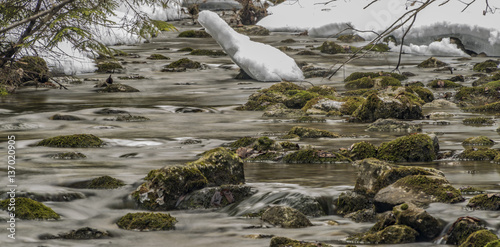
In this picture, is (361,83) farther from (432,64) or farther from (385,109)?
(385,109)

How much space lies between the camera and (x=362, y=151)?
891 cm

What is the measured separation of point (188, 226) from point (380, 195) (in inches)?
65.8

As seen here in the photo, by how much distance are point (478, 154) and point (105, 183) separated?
14.6 ft

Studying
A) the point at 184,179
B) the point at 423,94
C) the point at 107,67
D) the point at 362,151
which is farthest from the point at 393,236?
the point at 107,67

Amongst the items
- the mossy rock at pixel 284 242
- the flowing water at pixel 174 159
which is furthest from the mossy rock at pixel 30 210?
the mossy rock at pixel 284 242

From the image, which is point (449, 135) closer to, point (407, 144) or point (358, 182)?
point (407, 144)

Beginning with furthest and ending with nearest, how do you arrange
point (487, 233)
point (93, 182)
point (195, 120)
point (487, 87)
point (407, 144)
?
point (487, 87)
point (195, 120)
point (407, 144)
point (93, 182)
point (487, 233)

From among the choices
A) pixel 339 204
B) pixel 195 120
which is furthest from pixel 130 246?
pixel 195 120

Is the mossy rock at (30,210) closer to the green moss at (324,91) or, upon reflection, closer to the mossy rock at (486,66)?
the green moss at (324,91)

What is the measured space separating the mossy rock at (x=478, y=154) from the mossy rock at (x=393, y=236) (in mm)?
3629

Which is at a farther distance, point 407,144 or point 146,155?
point 146,155

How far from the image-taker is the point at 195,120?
14.3m

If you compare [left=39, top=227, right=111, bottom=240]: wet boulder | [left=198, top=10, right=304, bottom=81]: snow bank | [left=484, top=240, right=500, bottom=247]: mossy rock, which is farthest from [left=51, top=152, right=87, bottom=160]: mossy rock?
[left=198, top=10, right=304, bottom=81]: snow bank

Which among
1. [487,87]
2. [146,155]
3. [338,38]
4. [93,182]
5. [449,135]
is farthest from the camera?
[338,38]
